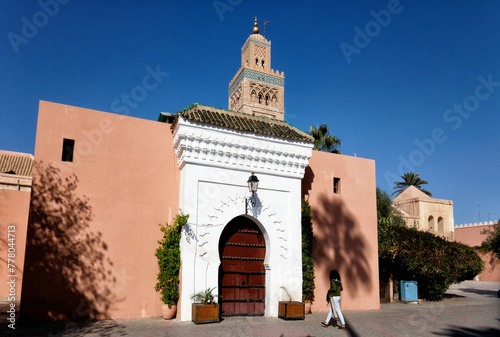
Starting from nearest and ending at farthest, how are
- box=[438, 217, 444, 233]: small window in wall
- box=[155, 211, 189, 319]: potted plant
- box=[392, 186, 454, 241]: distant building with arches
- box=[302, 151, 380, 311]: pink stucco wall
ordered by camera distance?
box=[155, 211, 189, 319]: potted plant
box=[302, 151, 380, 311]: pink stucco wall
box=[392, 186, 454, 241]: distant building with arches
box=[438, 217, 444, 233]: small window in wall

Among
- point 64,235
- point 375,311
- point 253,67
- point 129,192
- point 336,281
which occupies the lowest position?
point 375,311

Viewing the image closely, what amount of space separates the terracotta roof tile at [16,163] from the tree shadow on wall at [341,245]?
16136mm

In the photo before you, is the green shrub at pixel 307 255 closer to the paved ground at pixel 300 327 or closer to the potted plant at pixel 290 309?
the paved ground at pixel 300 327

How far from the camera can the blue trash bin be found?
14445mm

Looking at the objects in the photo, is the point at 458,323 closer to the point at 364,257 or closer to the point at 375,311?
the point at 375,311

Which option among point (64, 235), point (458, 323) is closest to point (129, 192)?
point (64, 235)

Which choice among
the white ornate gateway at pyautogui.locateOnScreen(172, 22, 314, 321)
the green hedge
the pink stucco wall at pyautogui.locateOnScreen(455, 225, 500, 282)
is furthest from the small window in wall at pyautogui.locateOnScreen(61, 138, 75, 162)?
the pink stucco wall at pyautogui.locateOnScreen(455, 225, 500, 282)

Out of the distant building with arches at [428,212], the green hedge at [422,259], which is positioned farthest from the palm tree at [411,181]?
the green hedge at [422,259]

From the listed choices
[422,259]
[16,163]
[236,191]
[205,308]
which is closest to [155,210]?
[236,191]

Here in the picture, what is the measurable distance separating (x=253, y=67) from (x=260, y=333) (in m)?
33.8

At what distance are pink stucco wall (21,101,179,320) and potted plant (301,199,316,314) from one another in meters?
3.77

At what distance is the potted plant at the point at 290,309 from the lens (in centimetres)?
960

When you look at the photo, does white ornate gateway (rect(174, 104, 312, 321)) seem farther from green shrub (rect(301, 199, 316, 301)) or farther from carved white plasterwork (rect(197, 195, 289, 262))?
green shrub (rect(301, 199, 316, 301))

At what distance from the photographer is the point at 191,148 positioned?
942 cm
